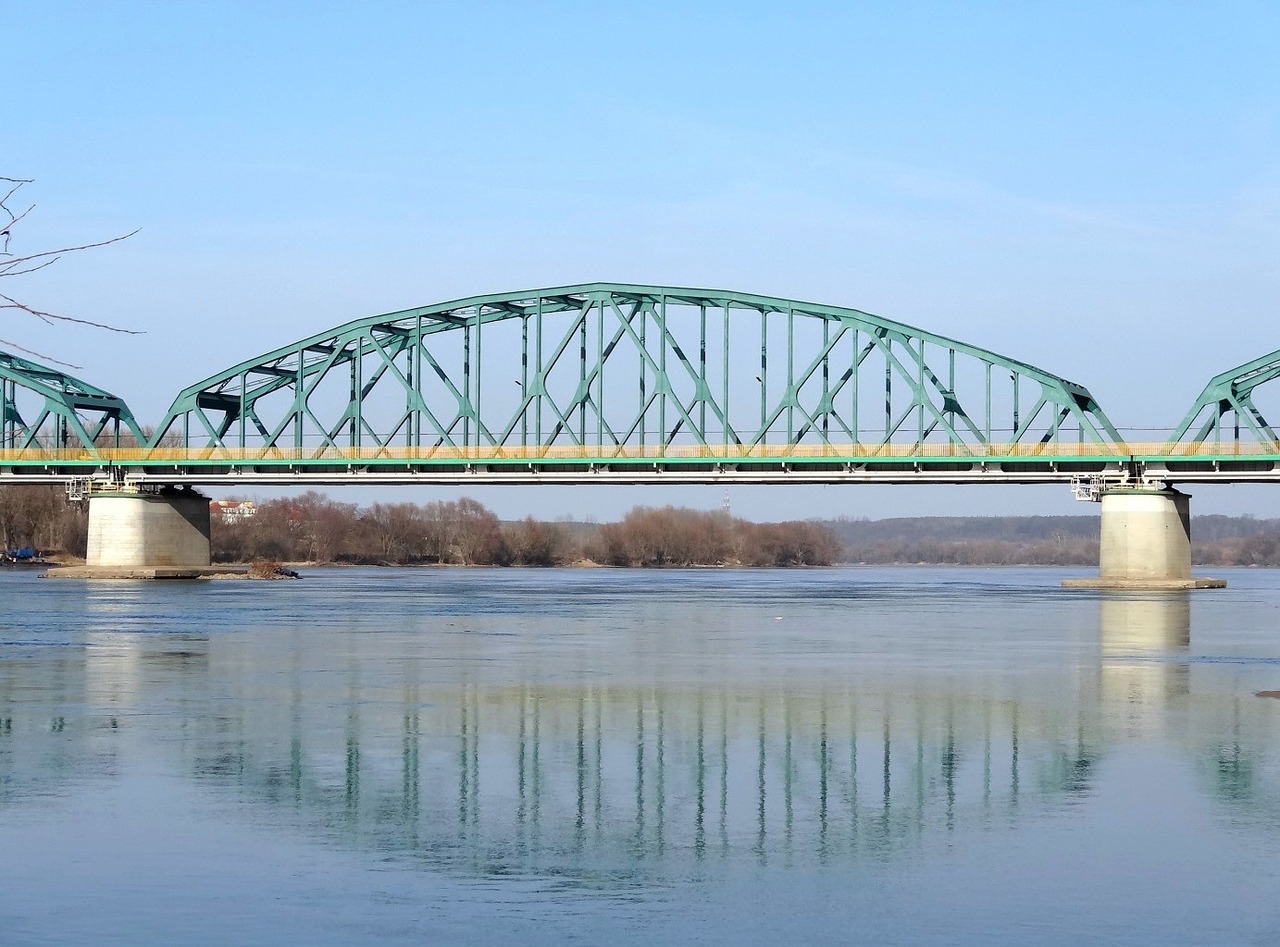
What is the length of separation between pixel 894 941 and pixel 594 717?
13.2m

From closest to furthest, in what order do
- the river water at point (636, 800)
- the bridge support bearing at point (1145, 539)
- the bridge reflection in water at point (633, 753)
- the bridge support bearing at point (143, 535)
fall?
1. the river water at point (636, 800)
2. the bridge reflection in water at point (633, 753)
3. the bridge support bearing at point (1145, 539)
4. the bridge support bearing at point (143, 535)

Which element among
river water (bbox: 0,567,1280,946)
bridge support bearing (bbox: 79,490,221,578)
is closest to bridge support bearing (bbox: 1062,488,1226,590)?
bridge support bearing (bbox: 79,490,221,578)

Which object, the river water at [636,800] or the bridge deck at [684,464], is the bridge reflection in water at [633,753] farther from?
the bridge deck at [684,464]

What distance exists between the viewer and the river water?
11914 millimetres

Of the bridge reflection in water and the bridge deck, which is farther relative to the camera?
the bridge deck

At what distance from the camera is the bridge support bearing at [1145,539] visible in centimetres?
9762

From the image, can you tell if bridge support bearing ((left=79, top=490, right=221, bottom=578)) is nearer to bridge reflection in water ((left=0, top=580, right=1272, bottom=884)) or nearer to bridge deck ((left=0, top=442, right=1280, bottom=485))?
bridge deck ((left=0, top=442, right=1280, bottom=485))

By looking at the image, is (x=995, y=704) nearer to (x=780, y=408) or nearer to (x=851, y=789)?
(x=851, y=789)

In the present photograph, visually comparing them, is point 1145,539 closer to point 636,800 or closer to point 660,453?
point 660,453

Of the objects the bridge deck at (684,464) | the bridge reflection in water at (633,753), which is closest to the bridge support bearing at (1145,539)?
the bridge deck at (684,464)

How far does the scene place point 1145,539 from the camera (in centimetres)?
9794

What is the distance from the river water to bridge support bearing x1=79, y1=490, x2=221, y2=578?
8043 cm

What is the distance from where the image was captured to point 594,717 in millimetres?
24219

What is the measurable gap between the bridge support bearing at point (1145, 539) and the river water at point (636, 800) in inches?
2455
